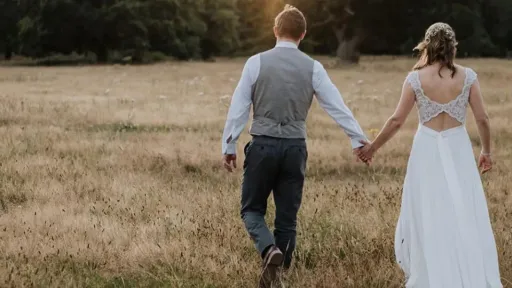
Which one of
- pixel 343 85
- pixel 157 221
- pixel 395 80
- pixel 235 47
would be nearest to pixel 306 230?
pixel 157 221

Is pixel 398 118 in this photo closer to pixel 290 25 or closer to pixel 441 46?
pixel 441 46

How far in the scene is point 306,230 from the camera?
6.88 m

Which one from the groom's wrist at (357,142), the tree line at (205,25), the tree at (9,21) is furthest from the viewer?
the tree at (9,21)

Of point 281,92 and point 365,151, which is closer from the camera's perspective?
point 281,92

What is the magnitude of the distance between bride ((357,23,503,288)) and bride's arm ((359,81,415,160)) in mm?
10

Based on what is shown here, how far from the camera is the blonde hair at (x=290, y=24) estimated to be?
541cm

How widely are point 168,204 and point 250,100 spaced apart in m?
3.18

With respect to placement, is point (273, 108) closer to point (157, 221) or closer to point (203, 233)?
point (203, 233)

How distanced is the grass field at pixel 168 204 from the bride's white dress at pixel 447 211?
1.93ft

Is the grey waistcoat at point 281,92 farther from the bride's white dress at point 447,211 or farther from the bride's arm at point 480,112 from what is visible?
the bride's arm at point 480,112

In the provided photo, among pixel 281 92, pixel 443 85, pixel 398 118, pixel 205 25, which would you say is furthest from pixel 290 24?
pixel 205 25

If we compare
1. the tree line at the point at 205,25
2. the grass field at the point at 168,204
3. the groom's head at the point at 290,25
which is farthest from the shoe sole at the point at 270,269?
the tree line at the point at 205,25

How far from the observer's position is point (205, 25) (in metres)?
61.6

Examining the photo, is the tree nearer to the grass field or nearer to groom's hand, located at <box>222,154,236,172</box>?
the grass field
